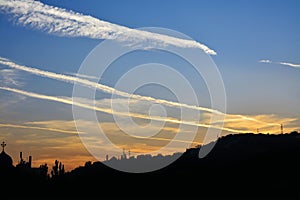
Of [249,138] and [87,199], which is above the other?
[249,138]

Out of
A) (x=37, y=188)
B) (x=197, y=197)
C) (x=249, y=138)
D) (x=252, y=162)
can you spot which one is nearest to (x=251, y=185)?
(x=197, y=197)

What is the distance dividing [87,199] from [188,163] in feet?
88.6

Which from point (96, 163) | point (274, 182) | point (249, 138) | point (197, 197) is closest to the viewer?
point (274, 182)

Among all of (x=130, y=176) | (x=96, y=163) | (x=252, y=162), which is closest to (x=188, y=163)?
(x=130, y=176)

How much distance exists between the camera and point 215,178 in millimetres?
89000

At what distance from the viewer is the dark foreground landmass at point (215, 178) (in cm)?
7551

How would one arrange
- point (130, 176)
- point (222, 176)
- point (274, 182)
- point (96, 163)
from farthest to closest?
point (96, 163), point (130, 176), point (222, 176), point (274, 182)

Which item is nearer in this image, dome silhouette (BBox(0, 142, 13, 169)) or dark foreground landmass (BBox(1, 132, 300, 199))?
dark foreground landmass (BBox(1, 132, 300, 199))

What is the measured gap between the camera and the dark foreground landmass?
75512 mm

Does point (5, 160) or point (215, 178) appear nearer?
point (215, 178)

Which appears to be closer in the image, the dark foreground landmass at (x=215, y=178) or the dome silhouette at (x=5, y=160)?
the dark foreground landmass at (x=215, y=178)

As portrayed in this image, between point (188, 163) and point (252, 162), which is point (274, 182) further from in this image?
point (188, 163)

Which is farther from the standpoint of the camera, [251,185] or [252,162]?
[252,162]

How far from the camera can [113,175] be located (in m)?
113
